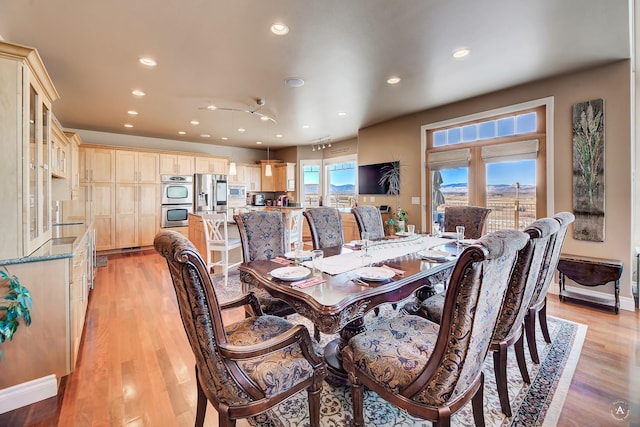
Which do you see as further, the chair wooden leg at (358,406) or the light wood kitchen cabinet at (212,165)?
the light wood kitchen cabinet at (212,165)

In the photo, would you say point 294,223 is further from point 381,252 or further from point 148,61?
point 148,61

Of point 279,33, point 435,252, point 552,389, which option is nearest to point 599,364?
point 552,389

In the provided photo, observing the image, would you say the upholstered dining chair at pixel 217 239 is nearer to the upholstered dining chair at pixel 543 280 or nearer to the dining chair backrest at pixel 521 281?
the dining chair backrest at pixel 521 281

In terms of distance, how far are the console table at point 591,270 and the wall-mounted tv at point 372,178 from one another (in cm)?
299

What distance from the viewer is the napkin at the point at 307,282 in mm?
1564

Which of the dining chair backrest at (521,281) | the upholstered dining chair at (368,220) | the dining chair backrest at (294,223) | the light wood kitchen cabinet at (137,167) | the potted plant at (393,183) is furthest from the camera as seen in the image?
the light wood kitchen cabinet at (137,167)

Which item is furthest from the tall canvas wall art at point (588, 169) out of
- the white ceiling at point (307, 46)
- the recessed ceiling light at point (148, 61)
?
the recessed ceiling light at point (148, 61)

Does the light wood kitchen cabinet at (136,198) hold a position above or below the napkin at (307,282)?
above

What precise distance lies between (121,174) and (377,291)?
21.7ft

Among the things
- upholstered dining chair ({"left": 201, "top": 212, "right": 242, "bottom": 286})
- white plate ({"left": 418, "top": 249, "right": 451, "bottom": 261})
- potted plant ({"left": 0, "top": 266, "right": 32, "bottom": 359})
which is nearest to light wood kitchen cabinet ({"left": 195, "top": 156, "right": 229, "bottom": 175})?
upholstered dining chair ({"left": 201, "top": 212, "right": 242, "bottom": 286})

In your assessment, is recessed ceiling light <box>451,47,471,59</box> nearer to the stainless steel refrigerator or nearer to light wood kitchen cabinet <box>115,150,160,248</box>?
the stainless steel refrigerator

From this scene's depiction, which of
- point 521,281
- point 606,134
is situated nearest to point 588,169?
point 606,134

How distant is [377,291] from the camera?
4.97ft

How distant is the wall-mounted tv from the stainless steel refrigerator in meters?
3.43
